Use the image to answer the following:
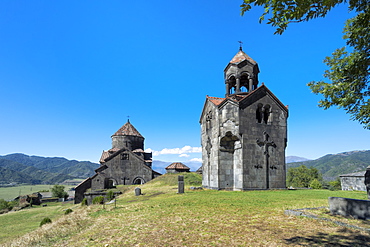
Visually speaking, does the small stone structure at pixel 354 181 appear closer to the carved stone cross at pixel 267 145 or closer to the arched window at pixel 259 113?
the carved stone cross at pixel 267 145

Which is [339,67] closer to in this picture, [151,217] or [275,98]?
[151,217]

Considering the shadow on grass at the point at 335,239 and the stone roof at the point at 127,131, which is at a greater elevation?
the stone roof at the point at 127,131

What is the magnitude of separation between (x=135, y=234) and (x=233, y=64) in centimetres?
1934

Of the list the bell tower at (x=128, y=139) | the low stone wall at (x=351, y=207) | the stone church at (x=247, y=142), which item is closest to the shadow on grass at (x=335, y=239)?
the low stone wall at (x=351, y=207)

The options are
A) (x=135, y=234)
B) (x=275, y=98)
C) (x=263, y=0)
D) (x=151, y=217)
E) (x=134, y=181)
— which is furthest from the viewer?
(x=134, y=181)

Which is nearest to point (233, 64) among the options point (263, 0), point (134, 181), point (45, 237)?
point (263, 0)

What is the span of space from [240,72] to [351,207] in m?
16.7

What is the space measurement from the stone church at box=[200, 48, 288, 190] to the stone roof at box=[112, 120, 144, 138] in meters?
27.2

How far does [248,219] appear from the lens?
827 cm

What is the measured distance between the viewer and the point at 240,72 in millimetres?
22266

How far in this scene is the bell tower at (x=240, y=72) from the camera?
2225 cm

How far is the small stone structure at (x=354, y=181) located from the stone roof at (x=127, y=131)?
119ft

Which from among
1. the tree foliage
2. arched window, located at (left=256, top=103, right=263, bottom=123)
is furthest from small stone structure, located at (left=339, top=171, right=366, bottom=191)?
the tree foliage

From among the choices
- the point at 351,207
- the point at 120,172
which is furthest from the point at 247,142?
the point at 120,172
